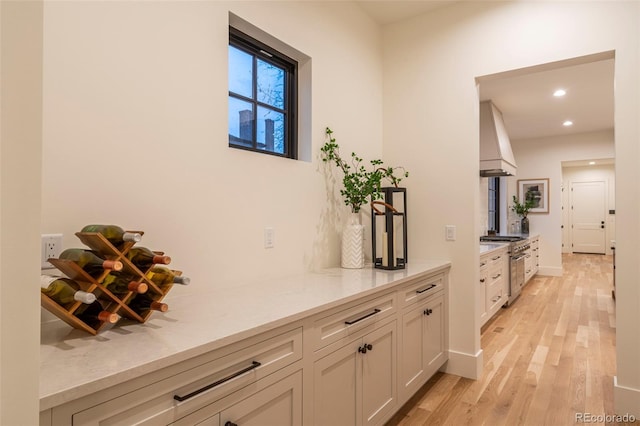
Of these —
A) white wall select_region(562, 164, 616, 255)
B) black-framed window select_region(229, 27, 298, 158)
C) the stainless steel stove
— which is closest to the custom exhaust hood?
the stainless steel stove

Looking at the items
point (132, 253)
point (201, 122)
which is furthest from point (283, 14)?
point (132, 253)

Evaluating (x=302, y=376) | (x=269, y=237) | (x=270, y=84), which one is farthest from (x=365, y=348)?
(x=270, y=84)

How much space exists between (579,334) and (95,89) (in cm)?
445

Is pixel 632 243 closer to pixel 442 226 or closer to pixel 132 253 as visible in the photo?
pixel 442 226

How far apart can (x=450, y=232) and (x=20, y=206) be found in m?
2.72

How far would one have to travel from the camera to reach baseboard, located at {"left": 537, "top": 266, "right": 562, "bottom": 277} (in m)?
7.10

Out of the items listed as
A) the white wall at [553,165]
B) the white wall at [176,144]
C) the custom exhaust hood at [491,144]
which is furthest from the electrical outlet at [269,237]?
the white wall at [553,165]

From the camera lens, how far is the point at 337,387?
162cm

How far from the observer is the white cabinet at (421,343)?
86.0 inches

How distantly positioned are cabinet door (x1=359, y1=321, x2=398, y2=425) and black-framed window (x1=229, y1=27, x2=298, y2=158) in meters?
1.22

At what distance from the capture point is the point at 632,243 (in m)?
2.22

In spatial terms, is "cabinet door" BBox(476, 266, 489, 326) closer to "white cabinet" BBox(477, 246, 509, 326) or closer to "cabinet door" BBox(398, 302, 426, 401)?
"white cabinet" BBox(477, 246, 509, 326)

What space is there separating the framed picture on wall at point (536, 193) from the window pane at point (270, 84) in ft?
22.2

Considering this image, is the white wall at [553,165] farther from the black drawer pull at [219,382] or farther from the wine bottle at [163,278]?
the wine bottle at [163,278]
